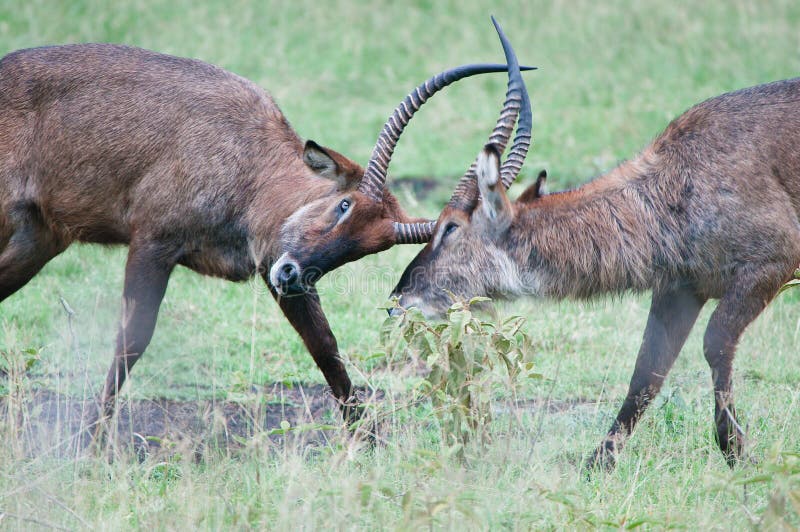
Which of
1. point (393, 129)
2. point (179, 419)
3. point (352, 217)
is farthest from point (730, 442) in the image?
point (179, 419)

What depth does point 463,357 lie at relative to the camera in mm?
4230

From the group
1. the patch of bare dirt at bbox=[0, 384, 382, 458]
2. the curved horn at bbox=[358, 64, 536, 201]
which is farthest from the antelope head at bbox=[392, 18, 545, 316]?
the patch of bare dirt at bbox=[0, 384, 382, 458]

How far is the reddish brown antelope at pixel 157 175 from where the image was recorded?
5.09 meters

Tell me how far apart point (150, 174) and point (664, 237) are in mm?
2472

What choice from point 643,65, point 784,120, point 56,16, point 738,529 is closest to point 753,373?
point 784,120

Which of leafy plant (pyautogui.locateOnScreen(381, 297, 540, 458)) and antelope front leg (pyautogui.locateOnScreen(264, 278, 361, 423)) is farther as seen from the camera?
antelope front leg (pyautogui.locateOnScreen(264, 278, 361, 423))

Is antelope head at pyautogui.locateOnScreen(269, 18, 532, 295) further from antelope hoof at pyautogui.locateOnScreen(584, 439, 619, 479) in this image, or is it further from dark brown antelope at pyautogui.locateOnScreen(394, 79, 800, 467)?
antelope hoof at pyautogui.locateOnScreen(584, 439, 619, 479)

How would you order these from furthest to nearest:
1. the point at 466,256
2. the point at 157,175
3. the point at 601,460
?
the point at 157,175, the point at 466,256, the point at 601,460

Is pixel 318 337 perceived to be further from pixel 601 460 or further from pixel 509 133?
pixel 601 460

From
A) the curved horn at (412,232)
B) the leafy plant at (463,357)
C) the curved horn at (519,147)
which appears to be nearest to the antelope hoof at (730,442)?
the leafy plant at (463,357)

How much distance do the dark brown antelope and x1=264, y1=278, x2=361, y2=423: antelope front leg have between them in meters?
0.57

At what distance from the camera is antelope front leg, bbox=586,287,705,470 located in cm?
493

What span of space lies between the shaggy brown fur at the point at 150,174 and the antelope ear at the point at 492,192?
1.55 ft

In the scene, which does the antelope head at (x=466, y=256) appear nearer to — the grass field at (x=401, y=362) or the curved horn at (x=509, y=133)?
the curved horn at (x=509, y=133)
